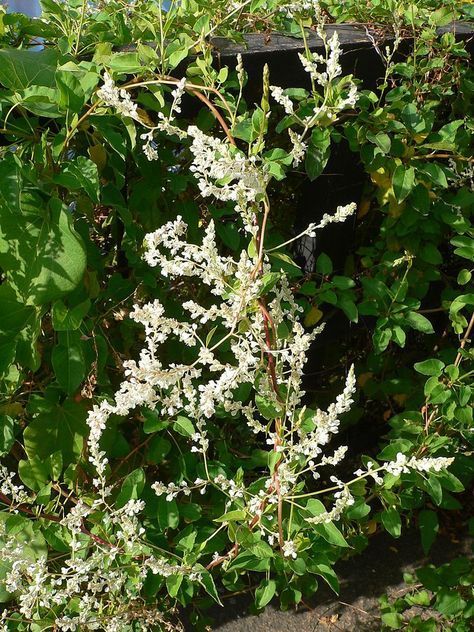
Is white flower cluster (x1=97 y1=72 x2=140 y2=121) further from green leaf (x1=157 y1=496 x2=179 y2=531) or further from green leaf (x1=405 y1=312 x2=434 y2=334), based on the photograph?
green leaf (x1=405 y1=312 x2=434 y2=334)

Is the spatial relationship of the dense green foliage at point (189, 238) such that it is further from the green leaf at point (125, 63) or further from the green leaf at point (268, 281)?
the green leaf at point (268, 281)

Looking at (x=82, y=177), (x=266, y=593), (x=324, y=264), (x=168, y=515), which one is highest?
(x=82, y=177)

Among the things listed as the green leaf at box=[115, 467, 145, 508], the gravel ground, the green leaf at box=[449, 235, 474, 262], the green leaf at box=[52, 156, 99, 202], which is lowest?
the gravel ground

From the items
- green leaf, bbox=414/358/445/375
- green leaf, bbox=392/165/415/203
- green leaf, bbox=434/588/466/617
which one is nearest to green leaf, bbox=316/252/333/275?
green leaf, bbox=392/165/415/203

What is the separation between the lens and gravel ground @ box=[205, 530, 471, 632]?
2490 mm

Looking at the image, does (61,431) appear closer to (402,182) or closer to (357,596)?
(402,182)

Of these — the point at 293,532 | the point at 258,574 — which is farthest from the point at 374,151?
the point at 258,574

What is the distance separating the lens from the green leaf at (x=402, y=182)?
6.25ft

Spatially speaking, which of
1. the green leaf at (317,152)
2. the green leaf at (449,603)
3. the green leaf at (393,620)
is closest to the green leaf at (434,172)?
the green leaf at (317,152)

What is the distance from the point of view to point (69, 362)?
164 centimetres

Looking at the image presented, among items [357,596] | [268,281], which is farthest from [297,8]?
[357,596]

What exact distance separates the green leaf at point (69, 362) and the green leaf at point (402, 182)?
92cm

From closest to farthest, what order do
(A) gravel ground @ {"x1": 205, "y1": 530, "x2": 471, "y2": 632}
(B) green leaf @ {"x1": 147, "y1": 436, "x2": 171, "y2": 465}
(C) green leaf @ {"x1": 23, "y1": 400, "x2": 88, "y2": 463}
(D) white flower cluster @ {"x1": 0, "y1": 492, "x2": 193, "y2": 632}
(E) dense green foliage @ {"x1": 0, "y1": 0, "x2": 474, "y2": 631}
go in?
(E) dense green foliage @ {"x1": 0, "y1": 0, "x2": 474, "y2": 631}, (D) white flower cluster @ {"x1": 0, "y1": 492, "x2": 193, "y2": 632}, (C) green leaf @ {"x1": 23, "y1": 400, "x2": 88, "y2": 463}, (B) green leaf @ {"x1": 147, "y1": 436, "x2": 171, "y2": 465}, (A) gravel ground @ {"x1": 205, "y1": 530, "x2": 471, "y2": 632}

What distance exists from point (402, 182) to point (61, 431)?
1.09 meters
